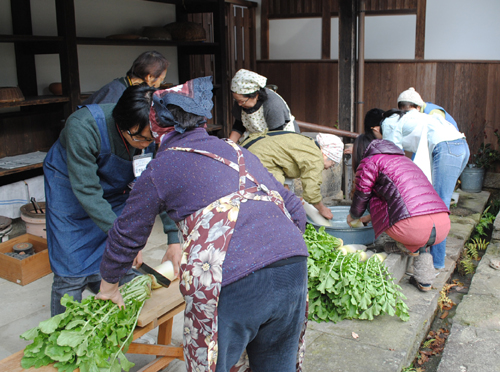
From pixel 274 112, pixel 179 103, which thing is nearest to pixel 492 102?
pixel 274 112

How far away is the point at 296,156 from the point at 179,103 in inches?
85.8

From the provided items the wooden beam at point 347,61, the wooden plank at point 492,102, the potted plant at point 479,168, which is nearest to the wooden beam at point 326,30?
the wooden beam at point 347,61

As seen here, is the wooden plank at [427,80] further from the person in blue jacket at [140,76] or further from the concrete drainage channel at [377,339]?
the person in blue jacket at [140,76]

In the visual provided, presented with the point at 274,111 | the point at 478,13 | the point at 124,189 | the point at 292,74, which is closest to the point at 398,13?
the point at 478,13

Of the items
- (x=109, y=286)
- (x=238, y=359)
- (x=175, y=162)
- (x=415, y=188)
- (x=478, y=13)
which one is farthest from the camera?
(x=478, y=13)

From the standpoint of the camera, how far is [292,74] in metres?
9.66

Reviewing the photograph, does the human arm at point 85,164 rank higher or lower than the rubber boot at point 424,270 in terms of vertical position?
higher

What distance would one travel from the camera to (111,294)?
2.28 meters

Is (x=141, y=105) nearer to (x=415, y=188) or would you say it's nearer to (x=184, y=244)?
(x=184, y=244)

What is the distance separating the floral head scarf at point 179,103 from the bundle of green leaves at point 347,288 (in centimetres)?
203

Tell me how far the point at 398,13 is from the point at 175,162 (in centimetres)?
760

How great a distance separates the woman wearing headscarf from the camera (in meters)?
4.44

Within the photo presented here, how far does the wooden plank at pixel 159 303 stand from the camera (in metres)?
2.41

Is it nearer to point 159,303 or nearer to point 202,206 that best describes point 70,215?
point 159,303
